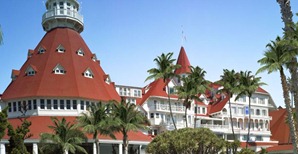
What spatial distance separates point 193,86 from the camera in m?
67.7

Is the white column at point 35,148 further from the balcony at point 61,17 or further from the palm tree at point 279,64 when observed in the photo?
the palm tree at point 279,64

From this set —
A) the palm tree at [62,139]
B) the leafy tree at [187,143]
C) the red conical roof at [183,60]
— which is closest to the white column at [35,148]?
the palm tree at [62,139]

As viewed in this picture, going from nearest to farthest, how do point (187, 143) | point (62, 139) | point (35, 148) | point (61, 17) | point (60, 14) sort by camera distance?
1. point (187, 143)
2. point (62, 139)
3. point (35, 148)
4. point (61, 17)
5. point (60, 14)

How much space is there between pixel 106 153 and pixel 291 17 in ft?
138

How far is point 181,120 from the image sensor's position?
81.8 m

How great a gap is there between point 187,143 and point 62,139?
51.4 ft

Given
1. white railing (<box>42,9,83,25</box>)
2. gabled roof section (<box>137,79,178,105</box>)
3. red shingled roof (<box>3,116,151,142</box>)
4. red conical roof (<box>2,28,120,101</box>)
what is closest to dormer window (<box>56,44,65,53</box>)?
red conical roof (<box>2,28,120,101</box>)

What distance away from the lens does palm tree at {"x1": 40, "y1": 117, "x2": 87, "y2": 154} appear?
49375 mm

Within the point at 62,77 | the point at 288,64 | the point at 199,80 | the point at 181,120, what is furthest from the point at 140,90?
the point at 288,64

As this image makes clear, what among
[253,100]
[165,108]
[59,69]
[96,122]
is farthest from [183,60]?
[96,122]

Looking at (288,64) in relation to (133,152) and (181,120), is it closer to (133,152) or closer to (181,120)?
(133,152)

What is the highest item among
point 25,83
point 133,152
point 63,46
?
point 63,46

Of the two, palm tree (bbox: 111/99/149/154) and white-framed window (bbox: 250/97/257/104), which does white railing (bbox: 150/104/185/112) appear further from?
palm tree (bbox: 111/99/149/154)

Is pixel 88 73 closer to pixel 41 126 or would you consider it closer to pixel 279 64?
pixel 41 126
